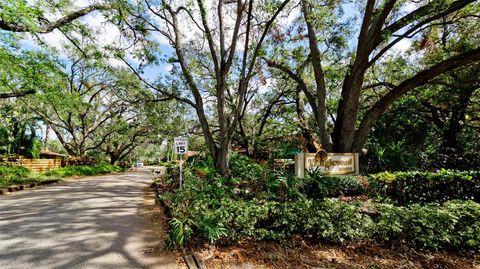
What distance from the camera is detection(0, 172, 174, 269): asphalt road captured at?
329 centimetres

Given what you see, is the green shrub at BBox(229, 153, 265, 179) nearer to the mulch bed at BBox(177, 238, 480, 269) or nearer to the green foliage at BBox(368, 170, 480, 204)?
the green foliage at BBox(368, 170, 480, 204)

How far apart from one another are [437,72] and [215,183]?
763 cm

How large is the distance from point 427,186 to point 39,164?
19.6 m

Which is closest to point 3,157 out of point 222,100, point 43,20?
point 43,20

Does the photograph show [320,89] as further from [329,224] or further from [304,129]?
[329,224]

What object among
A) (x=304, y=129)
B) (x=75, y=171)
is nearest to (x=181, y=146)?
(x=304, y=129)

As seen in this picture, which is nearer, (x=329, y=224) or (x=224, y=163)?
(x=329, y=224)

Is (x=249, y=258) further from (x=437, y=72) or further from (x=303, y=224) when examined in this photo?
(x=437, y=72)

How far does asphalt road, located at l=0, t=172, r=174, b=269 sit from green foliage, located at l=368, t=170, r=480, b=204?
6.35 meters

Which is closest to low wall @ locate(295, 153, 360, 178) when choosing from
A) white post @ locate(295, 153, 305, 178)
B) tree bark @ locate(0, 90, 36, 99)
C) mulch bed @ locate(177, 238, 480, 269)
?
white post @ locate(295, 153, 305, 178)

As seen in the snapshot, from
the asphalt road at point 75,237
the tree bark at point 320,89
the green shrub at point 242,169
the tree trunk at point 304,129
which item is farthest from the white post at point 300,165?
the tree trunk at point 304,129

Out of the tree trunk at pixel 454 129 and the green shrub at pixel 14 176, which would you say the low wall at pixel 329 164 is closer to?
the tree trunk at pixel 454 129

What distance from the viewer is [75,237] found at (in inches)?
161

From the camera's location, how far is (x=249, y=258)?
11.6ft
